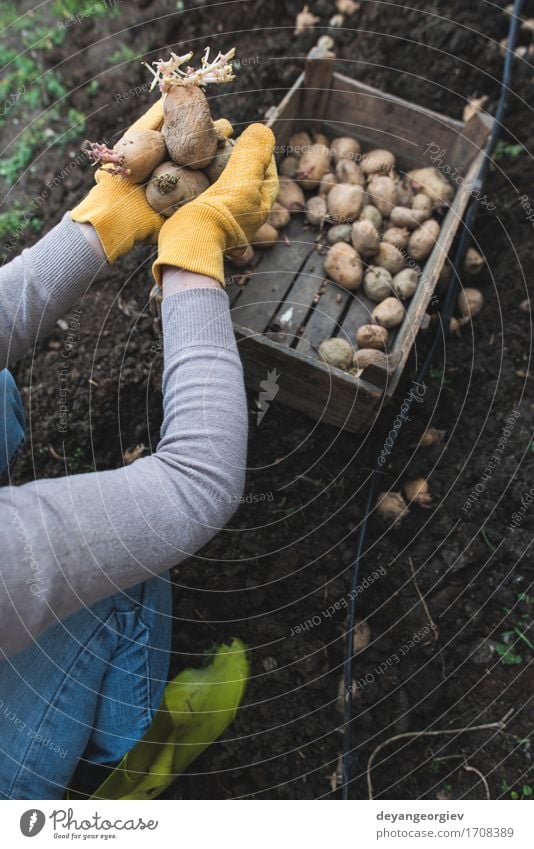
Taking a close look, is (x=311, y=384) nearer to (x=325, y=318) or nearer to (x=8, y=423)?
(x=325, y=318)

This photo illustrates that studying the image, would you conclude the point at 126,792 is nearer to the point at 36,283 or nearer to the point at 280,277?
the point at 36,283

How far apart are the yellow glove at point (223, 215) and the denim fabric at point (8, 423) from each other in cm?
39

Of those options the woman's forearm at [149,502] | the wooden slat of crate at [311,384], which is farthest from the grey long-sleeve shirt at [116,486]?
the wooden slat of crate at [311,384]

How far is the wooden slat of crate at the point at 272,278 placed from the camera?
1.52m

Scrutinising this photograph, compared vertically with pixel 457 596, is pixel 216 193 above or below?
above

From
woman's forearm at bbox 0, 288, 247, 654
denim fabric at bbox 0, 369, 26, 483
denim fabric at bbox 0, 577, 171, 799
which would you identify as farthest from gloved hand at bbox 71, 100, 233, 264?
denim fabric at bbox 0, 577, 171, 799

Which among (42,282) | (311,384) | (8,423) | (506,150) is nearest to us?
(42,282)

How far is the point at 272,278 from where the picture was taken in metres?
1.58

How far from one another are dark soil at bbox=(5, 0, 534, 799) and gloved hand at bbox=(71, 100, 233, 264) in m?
0.42

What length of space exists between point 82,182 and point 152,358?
2.23 ft

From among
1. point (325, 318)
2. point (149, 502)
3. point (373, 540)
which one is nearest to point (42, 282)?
point (149, 502)

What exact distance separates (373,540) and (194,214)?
85 cm
